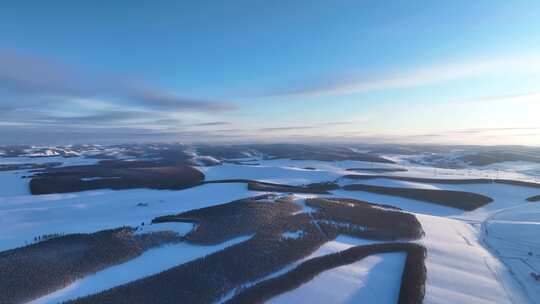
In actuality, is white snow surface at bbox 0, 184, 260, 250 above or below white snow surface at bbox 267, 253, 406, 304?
below

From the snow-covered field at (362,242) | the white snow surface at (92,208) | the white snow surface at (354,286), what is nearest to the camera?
the white snow surface at (354,286)

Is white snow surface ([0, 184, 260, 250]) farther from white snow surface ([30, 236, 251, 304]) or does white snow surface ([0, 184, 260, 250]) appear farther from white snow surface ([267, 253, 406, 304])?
white snow surface ([267, 253, 406, 304])

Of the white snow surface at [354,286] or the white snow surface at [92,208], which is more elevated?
the white snow surface at [354,286]

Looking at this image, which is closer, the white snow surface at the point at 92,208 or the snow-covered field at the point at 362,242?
the snow-covered field at the point at 362,242

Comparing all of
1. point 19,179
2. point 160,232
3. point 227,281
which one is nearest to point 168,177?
point 19,179

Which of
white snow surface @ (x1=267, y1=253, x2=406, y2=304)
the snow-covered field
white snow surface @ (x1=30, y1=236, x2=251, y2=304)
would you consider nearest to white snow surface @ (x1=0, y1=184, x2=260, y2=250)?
the snow-covered field

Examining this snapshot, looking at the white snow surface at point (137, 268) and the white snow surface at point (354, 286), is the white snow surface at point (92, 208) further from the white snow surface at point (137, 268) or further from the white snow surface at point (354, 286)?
the white snow surface at point (354, 286)

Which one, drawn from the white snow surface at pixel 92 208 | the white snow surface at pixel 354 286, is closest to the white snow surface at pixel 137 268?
the white snow surface at pixel 354 286

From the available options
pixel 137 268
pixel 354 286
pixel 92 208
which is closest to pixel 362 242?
pixel 354 286
